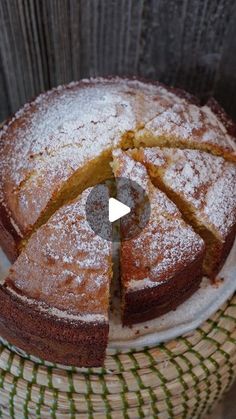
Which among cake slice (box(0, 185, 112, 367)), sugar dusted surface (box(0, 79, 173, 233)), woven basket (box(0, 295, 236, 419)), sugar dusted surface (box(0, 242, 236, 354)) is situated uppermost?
sugar dusted surface (box(0, 79, 173, 233))

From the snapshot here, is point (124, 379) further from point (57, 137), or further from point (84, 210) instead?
point (57, 137)

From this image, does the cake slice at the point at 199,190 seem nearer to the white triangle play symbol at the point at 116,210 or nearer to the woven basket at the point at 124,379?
the white triangle play symbol at the point at 116,210

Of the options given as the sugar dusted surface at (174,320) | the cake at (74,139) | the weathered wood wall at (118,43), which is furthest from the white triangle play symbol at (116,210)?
the weathered wood wall at (118,43)

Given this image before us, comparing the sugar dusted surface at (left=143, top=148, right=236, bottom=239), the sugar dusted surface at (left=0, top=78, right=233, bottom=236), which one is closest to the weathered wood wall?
the sugar dusted surface at (left=0, top=78, right=233, bottom=236)

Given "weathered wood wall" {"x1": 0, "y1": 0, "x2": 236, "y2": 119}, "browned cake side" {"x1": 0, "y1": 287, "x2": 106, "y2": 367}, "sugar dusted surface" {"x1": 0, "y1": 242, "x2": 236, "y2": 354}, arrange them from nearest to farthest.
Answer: "browned cake side" {"x1": 0, "y1": 287, "x2": 106, "y2": 367} < "sugar dusted surface" {"x1": 0, "y1": 242, "x2": 236, "y2": 354} < "weathered wood wall" {"x1": 0, "y1": 0, "x2": 236, "y2": 119}

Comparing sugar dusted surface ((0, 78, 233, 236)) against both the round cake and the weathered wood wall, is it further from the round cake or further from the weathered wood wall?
the weathered wood wall

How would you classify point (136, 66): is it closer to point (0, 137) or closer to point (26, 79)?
point (26, 79)

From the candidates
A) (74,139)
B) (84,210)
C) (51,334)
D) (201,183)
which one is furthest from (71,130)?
(51,334)
